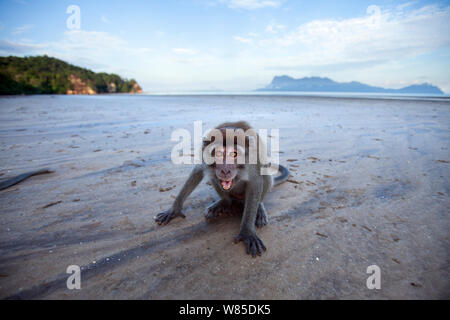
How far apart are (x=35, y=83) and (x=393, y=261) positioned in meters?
82.8

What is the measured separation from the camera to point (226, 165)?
8.50ft

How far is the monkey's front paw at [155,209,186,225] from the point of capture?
323 centimetres

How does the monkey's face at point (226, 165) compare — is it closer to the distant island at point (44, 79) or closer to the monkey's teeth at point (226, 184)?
the monkey's teeth at point (226, 184)

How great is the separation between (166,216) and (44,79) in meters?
84.9

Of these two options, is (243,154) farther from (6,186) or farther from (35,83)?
(35,83)

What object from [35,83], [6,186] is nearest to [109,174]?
[6,186]

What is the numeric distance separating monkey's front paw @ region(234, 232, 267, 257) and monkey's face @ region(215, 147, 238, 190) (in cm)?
76

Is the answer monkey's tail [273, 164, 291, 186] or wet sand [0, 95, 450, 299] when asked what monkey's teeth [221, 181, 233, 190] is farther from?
monkey's tail [273, 164, 291, 186]

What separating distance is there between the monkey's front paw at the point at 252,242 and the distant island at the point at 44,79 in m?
65.7

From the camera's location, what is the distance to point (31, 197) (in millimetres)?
3727

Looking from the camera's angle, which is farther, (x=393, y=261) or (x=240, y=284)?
(x=393, y=261)

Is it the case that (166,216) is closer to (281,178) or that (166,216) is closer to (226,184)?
(226,184)

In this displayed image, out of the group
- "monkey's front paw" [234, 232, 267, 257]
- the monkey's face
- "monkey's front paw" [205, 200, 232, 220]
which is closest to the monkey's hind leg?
"monkey's front paw" [234, 232, 267, 257]

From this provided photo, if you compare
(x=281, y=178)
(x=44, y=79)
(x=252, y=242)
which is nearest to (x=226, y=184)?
(x=252, y=242)
